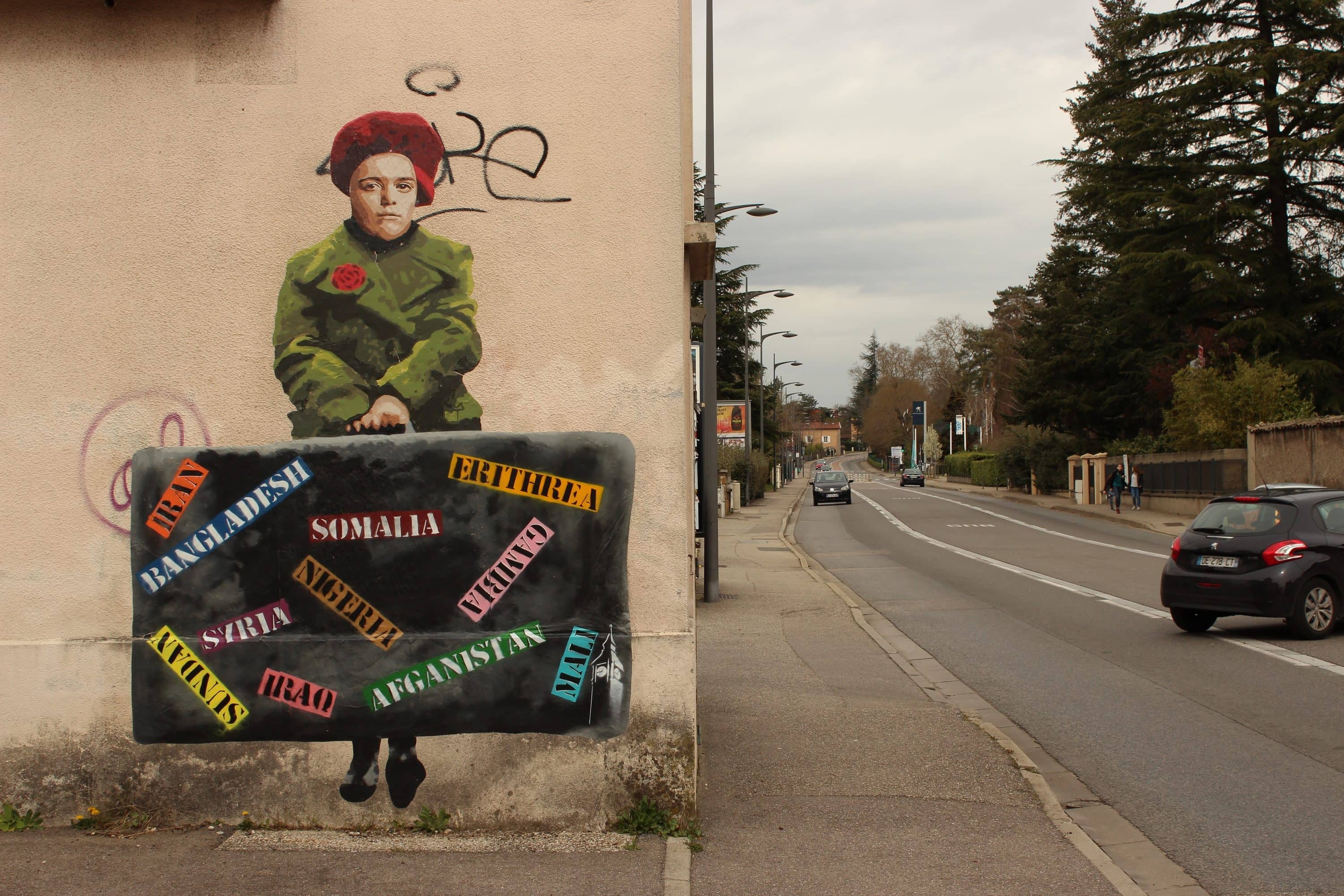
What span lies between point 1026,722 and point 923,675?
1.91 meters

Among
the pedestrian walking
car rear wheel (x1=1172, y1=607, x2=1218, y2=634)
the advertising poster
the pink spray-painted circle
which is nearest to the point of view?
the pink spray-painted circle

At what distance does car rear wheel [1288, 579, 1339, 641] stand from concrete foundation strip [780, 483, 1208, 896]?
360cm

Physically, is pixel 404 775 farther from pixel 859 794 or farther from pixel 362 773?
pixel 859 794

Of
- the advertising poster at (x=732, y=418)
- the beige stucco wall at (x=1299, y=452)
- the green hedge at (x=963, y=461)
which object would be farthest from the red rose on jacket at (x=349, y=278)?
the green hedge at (x=963, y=461)

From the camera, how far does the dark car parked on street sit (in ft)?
173

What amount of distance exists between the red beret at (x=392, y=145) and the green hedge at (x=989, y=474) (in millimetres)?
61670

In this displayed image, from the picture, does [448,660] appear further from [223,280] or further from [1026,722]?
[1026,722]

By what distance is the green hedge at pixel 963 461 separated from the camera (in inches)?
3366

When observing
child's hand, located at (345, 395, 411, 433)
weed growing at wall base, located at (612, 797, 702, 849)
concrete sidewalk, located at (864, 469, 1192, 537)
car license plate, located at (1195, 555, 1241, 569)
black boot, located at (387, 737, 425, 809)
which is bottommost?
concrete sidewalk, located at (864, 469, 1192, 537)

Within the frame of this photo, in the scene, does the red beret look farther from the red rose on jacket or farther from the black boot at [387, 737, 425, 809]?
the black boot at [387, 737, 425, 809]

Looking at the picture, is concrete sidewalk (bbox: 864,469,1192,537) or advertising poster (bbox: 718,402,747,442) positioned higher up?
advertising poster (bbox: 718,402,747,442)

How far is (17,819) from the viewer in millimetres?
5191

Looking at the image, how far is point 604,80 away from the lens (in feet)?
17.8

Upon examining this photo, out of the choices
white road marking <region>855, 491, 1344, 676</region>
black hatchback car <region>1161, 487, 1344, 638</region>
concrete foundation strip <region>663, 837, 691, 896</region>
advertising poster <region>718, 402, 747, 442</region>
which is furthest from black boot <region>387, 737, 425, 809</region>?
advertising poster <region>718, 402, 747, 442</region>
